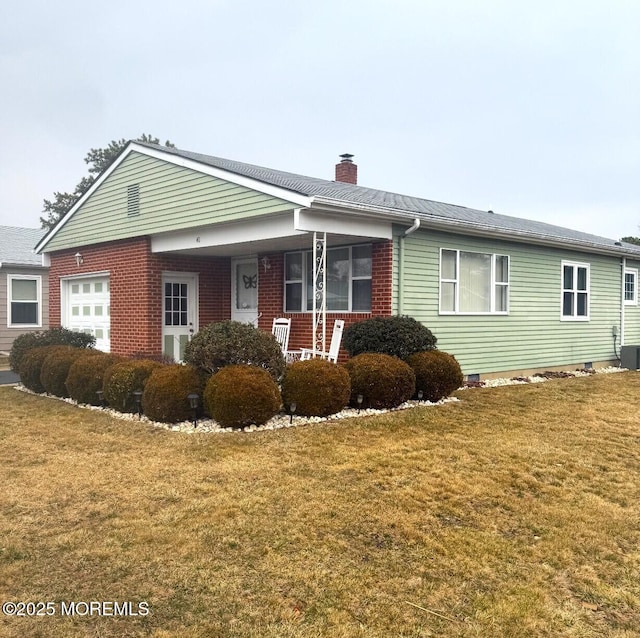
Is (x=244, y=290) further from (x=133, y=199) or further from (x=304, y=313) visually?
(x=133, y=199)

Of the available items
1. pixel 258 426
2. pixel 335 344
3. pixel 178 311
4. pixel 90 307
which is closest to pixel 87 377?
pixel 258 426

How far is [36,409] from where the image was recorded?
29.2ft

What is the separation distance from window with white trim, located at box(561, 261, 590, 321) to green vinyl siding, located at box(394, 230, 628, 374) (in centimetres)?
17

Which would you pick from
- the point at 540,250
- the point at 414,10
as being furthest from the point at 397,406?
the point at 414,10

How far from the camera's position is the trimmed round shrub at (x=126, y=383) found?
8227 millimetres

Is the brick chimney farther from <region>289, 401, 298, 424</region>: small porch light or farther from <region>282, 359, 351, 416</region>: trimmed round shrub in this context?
<region>289, 401, 298, 424</region>: small porch light

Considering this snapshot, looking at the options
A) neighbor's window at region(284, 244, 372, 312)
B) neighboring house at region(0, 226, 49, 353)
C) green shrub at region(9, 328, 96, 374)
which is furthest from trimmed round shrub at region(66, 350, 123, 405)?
neighboring house at region(0, 226, 49, 353)

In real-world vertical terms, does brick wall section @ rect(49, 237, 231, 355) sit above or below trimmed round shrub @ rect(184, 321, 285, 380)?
above

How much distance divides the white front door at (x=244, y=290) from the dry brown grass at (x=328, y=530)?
245 inches

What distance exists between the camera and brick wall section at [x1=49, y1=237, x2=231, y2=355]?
12711 millimetres

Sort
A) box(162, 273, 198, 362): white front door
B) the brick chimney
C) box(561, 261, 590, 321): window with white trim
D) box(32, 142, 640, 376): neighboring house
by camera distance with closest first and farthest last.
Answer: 1. box(32, 142, 640, 376): neighboring house
2. box(162, 273, 198, 362): white front door
3. box(561, 261, 590, 321): window with white trim
4. the brick chimney

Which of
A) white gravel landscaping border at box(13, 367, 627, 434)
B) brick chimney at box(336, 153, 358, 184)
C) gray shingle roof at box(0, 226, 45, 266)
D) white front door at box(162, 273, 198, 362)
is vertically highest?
brick chimney at box(336, 153, 358, 184)

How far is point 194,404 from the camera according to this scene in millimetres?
7480

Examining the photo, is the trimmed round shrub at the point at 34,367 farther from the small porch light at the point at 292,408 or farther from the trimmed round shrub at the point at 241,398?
the small porch light at the point at 292,408
